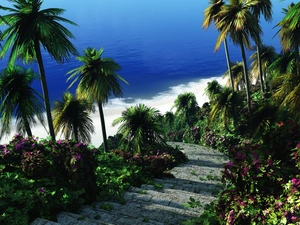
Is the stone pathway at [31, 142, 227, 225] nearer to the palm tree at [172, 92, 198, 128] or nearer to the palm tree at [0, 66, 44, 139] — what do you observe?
the palm tree at [0, 66, 44, 139]

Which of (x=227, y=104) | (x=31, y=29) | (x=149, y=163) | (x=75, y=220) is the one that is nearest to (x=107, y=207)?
(x=75, y=220)

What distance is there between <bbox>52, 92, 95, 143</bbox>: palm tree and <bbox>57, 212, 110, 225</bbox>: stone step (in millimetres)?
11568

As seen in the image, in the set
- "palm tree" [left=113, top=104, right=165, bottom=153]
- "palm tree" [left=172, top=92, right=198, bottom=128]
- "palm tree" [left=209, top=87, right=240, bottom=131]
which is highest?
"palm tree" [left=172, top=92, right=198, bottom=128]

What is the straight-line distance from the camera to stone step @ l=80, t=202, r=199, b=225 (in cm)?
779

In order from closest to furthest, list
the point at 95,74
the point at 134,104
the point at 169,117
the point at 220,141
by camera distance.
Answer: the point at 95,74, the point at 220,141, the point at 169,117, the point at 134,104

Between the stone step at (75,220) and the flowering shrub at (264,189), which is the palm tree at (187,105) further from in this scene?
the stone step at (75,220)

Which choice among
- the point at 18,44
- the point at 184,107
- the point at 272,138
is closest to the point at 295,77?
the point at 272,138

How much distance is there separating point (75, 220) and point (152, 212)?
6.95 ft

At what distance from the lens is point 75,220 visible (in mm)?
7043

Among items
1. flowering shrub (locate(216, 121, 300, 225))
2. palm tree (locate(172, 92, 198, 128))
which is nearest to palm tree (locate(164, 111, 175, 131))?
palm tree (locate(172, 92, 198, 128))

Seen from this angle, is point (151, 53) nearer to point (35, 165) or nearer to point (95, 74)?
point (95, 74)

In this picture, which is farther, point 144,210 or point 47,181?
point 47,181

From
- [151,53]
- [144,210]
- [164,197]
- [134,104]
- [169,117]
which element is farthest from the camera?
[151,53]

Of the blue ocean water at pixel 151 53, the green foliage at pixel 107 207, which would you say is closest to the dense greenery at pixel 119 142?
the green foliage at pixel 107 207
